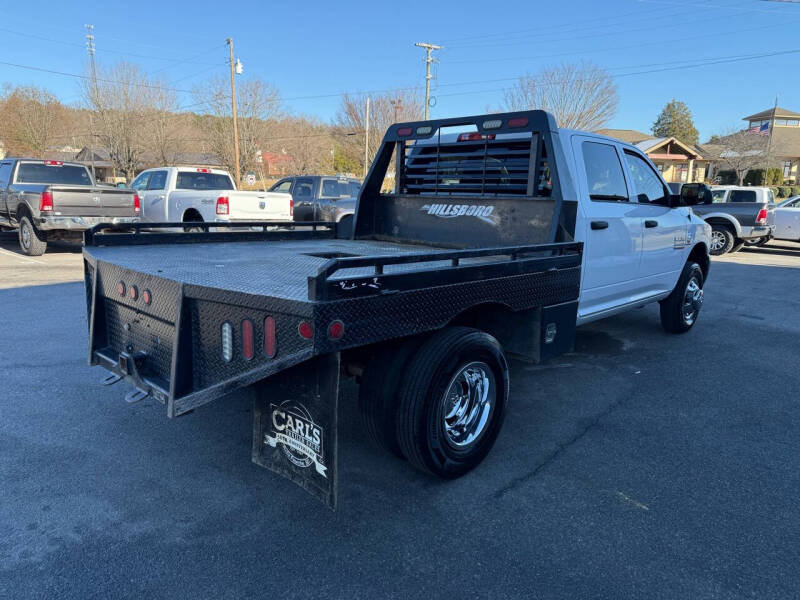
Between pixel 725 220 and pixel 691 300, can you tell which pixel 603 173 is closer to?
pixel 691 300

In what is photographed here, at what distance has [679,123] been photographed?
78375mm

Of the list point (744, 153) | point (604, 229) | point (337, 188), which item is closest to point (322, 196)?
point (337, 188)

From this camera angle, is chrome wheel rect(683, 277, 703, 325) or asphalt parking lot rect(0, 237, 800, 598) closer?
asphalt parking lot rect(0, 237, 800, 598)

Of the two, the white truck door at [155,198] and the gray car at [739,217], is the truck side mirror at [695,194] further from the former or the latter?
the white truck door at [155,198]

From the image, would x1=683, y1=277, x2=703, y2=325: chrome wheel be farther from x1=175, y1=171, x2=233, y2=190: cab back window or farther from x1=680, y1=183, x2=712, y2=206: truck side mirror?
x1=175, y1=171, x2=233, y2=190: cab back window

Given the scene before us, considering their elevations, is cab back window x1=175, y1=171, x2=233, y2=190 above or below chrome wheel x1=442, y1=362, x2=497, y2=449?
above

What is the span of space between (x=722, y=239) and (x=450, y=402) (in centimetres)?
1518

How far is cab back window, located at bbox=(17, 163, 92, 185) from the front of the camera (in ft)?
39.9

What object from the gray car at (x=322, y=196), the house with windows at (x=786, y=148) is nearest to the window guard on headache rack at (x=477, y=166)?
the gray car at (x=322, y=196)

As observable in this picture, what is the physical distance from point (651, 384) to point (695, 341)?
185 cm

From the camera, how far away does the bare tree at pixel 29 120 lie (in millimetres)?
43469

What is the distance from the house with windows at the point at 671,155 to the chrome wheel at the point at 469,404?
36177mm

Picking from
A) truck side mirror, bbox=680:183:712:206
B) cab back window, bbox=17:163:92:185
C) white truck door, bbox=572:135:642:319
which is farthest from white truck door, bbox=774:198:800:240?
cab back window, bbox=17:163:92:185

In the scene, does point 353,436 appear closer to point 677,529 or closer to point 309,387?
point 309,387
